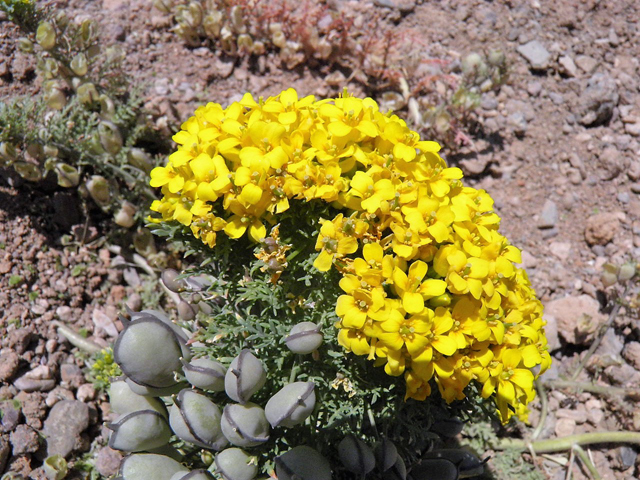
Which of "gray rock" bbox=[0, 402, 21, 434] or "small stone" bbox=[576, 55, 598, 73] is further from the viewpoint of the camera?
"small stone" bbox=[576, 55, 598, 73]

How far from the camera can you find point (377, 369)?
2424mm

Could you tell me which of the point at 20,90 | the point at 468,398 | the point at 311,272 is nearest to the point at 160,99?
the point at 20,90

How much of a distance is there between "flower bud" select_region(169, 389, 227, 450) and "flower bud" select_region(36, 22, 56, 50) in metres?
2.48

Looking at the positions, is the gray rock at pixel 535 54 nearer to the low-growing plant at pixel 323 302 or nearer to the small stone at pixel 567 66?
the small stone at pixel 567 66

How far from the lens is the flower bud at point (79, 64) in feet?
11.7

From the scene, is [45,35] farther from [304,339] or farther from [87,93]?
[304,339]

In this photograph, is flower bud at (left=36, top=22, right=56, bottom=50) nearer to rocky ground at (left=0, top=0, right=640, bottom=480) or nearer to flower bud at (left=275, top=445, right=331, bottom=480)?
rocky ground at (left=0, top=0, right=640, bottom=480)

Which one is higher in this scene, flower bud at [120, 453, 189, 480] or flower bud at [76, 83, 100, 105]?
flower bud at [76, 83, 100, 105]

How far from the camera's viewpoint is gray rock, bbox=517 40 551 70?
181 inches

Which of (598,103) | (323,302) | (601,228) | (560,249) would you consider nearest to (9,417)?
(323,302)

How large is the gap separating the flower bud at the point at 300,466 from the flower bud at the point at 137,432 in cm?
56

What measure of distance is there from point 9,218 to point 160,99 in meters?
1.33

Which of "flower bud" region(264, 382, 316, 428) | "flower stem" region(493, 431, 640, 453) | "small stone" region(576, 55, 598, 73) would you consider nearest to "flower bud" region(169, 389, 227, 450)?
"flower bud" region(264, 382, 316, 428)

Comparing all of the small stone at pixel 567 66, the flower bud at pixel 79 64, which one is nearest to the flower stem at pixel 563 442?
the small stone at pixel 567 66
